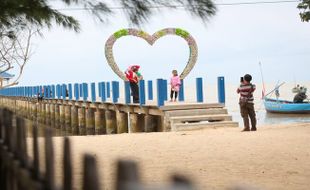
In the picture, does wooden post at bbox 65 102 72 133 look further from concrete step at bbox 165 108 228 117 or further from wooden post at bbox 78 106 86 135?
concrete step at bbox 165 108 228 117

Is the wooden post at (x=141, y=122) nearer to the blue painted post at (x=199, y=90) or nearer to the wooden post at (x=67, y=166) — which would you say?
the blue painted post at (x=199, y=90)

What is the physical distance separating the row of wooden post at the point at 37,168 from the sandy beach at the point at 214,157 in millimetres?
2209

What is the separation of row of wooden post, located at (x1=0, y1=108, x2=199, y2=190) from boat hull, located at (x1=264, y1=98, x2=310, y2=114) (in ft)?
99.8

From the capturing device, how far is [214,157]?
7.72 m

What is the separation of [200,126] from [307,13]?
4.32m

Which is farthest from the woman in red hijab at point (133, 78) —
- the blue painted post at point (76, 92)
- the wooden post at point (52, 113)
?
the wooden post at point (52, 113)

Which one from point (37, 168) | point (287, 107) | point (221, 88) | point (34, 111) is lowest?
point (287, 107)

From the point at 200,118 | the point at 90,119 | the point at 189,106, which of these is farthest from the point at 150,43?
the point at 200,118

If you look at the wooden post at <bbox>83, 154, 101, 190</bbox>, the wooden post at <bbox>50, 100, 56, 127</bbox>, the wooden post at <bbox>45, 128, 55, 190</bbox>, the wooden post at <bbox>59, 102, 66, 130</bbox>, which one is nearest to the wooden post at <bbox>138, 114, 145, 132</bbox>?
the wooden post at <bbox>59, 102, 66, 130</bbox>

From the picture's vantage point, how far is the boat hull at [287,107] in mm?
31172

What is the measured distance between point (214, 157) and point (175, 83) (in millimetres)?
9702

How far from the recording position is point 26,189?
205 cm

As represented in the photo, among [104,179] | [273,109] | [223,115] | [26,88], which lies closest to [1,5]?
[104,179]

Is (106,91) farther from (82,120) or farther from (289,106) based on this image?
(289,106)
